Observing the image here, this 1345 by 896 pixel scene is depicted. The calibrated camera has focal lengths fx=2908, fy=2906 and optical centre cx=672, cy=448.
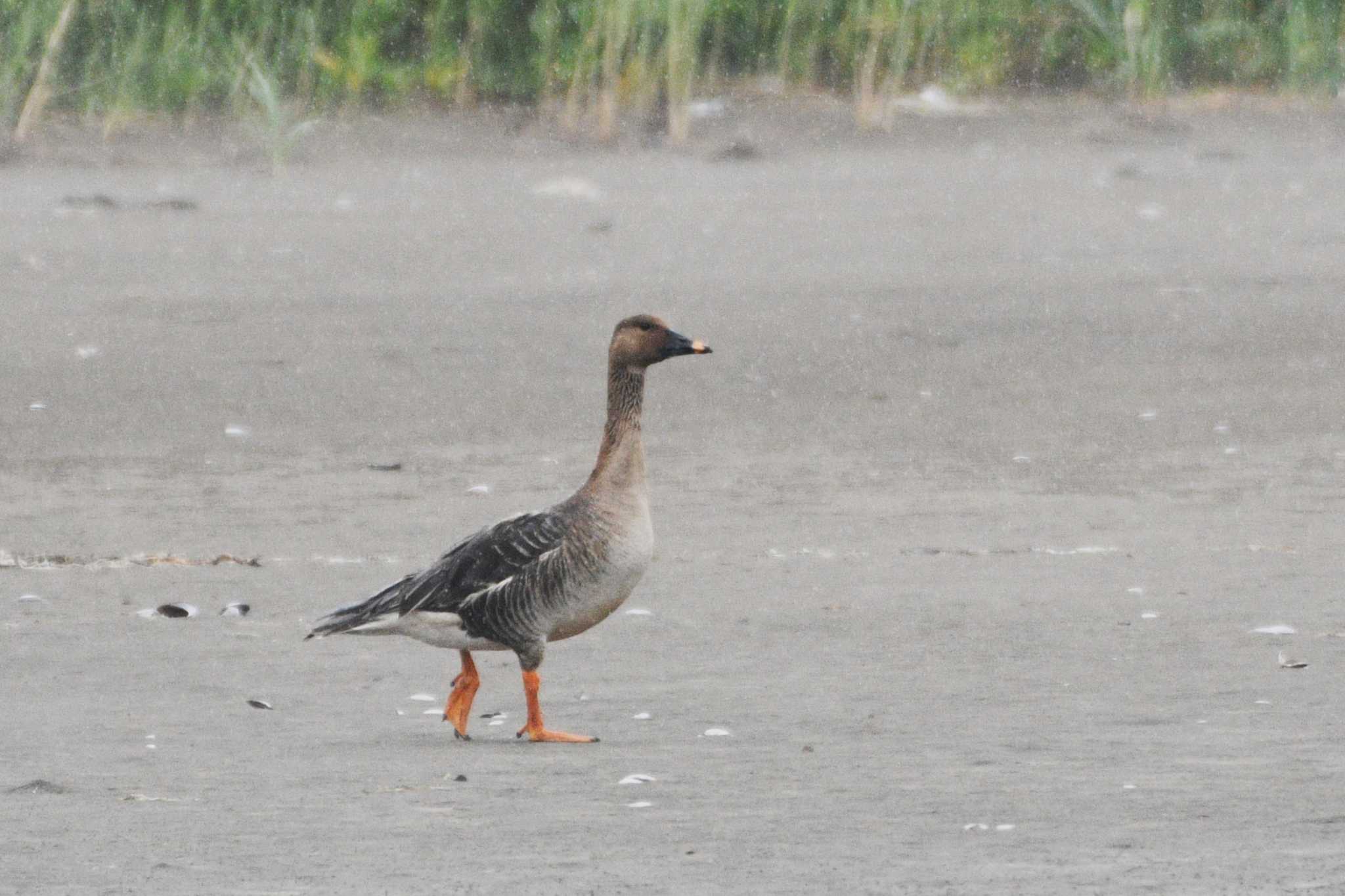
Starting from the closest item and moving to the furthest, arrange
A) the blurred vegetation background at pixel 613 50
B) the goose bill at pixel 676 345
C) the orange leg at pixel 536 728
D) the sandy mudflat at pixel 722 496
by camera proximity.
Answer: the sandy mudflat at pixel 722 496 < the orange leg at pixel 536 728 < the goose bill at pixel 676 345 < the blurred vegetation background at pixel 613 50

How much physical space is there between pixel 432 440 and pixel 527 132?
7781 mm

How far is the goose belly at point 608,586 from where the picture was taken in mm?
7195

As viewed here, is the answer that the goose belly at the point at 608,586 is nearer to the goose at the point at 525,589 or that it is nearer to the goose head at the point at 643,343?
the goose at the point at 525,589

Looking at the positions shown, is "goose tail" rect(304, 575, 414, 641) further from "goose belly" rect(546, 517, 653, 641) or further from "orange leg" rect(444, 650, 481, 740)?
"goose belly" rect(546, 517, 653, 641)

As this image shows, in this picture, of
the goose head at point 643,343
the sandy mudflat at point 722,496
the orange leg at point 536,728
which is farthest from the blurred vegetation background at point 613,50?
the orange leg at point 536,728

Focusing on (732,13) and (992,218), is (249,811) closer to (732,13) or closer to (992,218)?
(992,218)

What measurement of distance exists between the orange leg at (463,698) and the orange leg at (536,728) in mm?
129

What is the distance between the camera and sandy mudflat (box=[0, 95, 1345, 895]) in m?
6.09

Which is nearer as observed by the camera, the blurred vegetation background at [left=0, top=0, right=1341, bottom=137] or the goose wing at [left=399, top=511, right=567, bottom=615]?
the goose wing at [left=399, top=511, right=567, bottom=615]

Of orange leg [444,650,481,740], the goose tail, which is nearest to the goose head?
the goose tail

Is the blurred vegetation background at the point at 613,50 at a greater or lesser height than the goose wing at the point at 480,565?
lesser

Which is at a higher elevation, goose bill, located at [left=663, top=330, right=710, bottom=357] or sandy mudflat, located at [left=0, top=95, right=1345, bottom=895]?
goose bill, located at [left=663, top=330, right=710, bottom=357]

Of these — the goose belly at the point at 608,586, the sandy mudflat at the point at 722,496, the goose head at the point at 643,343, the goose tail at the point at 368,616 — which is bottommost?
the sandy mudflat at the point at 722,496

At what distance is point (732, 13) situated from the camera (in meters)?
19.6
